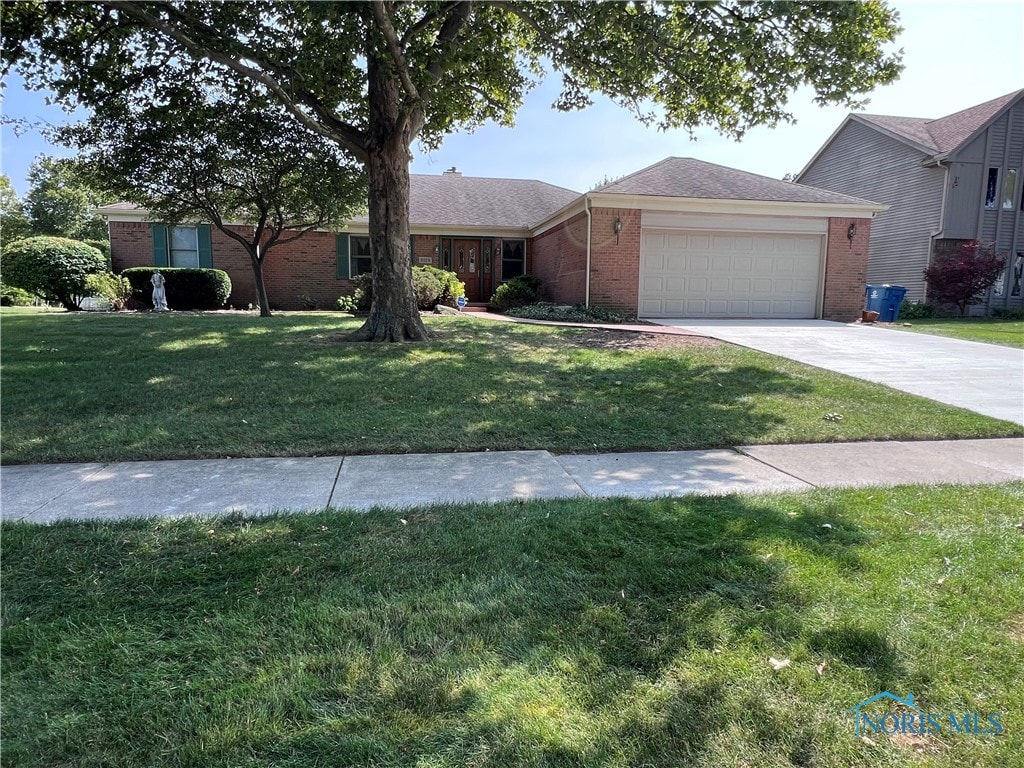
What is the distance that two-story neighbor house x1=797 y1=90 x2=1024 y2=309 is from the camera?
65.3 ft

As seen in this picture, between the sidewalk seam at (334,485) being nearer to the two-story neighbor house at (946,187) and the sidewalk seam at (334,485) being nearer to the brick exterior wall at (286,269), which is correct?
the brick exterior wall at (286,269)

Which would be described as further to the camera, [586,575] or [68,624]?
[586,575]

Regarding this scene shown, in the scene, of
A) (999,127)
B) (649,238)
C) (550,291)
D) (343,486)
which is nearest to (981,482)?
(343,486)

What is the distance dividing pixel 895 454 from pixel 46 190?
5053 cm

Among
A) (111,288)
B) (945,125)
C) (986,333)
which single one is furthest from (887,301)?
(111,288)

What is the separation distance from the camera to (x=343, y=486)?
368 centimetres

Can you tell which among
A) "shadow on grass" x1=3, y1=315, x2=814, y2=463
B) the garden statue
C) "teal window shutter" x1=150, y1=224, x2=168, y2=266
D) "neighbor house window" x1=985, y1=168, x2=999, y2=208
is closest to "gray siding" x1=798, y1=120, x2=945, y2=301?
"neighbor house window" x1=985, y1=168, x2=999, y2=208

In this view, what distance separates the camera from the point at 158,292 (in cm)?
1620

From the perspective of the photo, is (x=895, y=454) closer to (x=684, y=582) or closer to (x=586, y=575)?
(x=684, y=582)

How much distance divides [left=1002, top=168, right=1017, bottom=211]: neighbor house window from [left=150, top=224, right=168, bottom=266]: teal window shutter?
1107 inches

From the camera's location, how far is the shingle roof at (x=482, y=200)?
781 inches

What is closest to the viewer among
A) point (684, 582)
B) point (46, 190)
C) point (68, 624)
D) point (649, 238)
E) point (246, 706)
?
point (246, 706)

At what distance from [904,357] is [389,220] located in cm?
863

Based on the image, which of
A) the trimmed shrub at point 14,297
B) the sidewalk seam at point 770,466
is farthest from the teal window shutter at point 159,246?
the sidewalk seam at point 770,466
